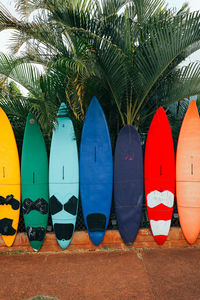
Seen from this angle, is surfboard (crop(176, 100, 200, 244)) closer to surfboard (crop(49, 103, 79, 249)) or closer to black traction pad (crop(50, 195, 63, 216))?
surfboard (crop(49, 103, 79, 249))

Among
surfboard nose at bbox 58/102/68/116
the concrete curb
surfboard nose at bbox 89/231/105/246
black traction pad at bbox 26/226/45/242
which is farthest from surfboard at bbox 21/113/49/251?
surfboard nose at bbox 89/231/105/246

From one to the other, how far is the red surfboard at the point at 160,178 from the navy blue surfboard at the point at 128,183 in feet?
0.41

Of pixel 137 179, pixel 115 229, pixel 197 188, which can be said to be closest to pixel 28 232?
pixel 115 229

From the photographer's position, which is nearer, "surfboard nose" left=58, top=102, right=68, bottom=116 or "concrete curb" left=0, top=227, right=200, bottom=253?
"concrete curb" left=0, top=227, right=200, bottom=253

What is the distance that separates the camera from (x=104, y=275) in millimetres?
2264

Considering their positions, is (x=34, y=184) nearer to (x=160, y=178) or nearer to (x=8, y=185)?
(x=8, y=185)

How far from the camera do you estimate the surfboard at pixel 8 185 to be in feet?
9.78

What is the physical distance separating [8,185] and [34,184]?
0.34 meters

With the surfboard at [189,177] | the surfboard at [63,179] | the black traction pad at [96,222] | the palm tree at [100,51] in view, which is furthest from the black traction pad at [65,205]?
the surfboard at [189,177]

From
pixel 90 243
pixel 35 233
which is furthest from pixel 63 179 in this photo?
pixel 90 243

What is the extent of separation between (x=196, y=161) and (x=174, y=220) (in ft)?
2.96

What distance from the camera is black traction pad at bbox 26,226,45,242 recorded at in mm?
2926

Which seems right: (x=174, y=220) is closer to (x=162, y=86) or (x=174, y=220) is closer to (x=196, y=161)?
(x=196, y=161)

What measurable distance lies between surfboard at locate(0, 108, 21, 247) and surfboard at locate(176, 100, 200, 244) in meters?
2.16
